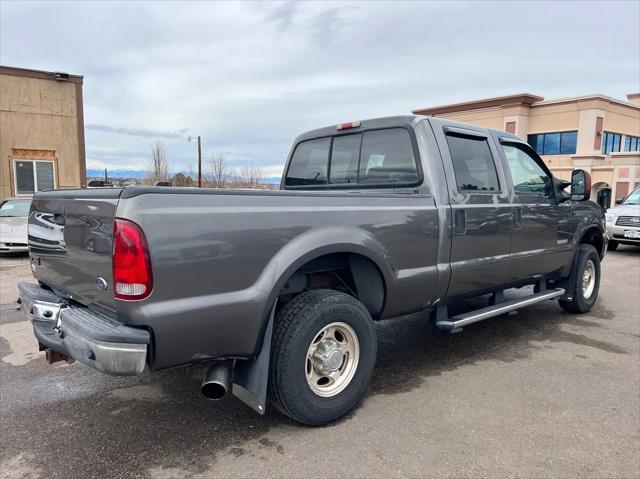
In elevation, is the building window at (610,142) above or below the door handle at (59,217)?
above

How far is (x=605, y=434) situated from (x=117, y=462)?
117 inches

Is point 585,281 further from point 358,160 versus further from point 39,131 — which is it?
point 39,131

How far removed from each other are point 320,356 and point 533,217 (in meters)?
2.83

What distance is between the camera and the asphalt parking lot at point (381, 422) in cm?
279

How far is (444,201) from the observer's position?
392 centimetres

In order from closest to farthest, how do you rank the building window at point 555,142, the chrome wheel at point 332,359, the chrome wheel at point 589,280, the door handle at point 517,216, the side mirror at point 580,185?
1. the chrome wheel at point 332,359
2. the door handle at point 517,216
3. the side mirror at point 580,185
4. the chrome wheel at point 589,280
5. the building window at point 555,142

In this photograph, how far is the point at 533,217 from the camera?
192 inches

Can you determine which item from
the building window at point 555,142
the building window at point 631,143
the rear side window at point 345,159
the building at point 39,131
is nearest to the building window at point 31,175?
the building at point 39,131

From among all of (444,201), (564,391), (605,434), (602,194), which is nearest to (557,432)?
(605,434)

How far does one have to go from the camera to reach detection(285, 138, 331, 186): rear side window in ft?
15.9

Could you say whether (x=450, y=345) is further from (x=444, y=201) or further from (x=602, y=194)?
(x=602, y=194)

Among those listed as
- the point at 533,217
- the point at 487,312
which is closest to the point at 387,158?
the point at 487,312

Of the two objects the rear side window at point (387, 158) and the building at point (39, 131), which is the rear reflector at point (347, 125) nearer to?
the rear side window at point (387, 158)

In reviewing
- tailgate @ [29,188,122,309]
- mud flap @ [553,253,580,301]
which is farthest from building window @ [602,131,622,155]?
tailgate @ [29,188,122,309]
